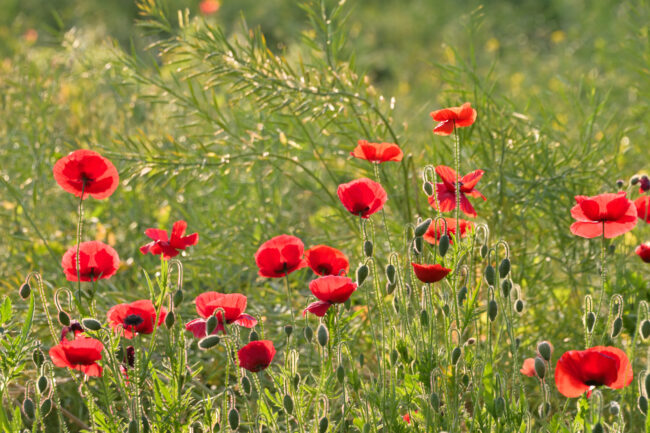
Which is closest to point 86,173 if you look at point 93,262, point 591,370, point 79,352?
point 93,262

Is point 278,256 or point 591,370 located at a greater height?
point 278,256

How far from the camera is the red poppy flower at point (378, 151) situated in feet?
3.80

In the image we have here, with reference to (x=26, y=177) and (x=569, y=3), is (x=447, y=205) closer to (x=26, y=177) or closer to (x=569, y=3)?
(x=26, y=177)

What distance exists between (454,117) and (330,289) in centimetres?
33

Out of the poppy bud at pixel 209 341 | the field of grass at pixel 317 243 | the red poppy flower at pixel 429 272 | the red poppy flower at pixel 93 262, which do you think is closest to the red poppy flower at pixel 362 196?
the field of grass at pixel 317 243

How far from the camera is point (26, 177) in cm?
209

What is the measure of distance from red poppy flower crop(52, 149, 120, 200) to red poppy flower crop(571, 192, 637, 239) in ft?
2.29

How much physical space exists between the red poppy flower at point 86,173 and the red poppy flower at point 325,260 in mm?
325

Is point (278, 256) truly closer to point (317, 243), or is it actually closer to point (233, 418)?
point (233, 418)

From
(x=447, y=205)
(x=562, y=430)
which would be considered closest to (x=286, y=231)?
(x=447, y=205)

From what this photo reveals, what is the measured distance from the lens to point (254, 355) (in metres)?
0.96

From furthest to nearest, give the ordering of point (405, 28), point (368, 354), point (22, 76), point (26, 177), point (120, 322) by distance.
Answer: point (405, 28), point (22, 76), point (26, 177), point (368, 354), point (120, 322)

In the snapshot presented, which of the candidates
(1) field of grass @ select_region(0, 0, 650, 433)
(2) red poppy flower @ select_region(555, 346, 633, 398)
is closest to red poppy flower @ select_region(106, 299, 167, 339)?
(1) field of grass @ select_region(0, 0, 650, 433)

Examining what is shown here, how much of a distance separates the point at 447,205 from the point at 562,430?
14.9 inches
